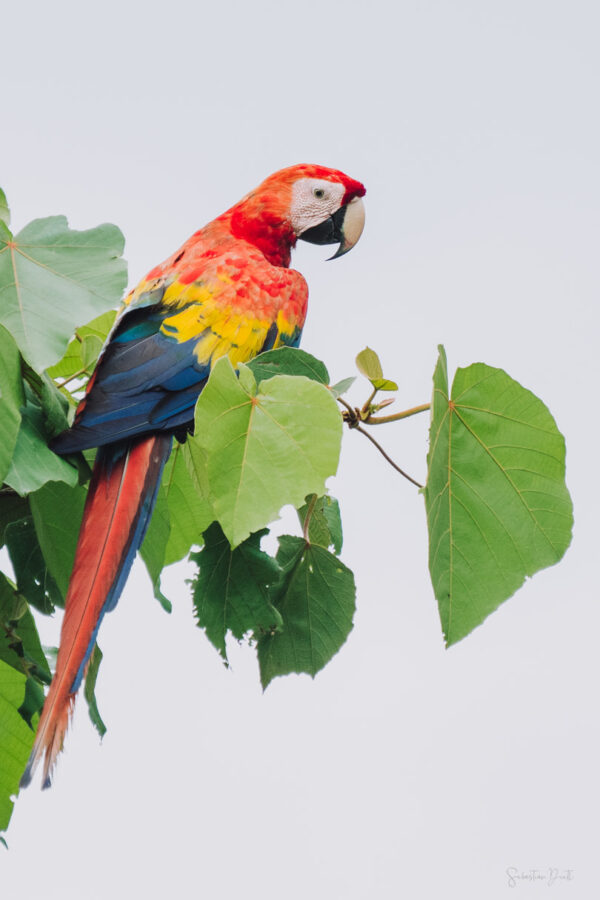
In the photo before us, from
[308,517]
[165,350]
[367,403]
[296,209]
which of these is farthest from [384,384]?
[296,209]

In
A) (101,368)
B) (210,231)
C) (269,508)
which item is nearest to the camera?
(269,508)

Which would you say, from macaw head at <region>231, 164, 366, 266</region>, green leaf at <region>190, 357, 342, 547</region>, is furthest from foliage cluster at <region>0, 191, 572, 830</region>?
macaw head at <region>231, 164, 366, 266</region>

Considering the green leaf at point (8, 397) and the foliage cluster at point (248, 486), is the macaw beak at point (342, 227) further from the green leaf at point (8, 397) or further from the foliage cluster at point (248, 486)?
the green leaf at point (8, 397)

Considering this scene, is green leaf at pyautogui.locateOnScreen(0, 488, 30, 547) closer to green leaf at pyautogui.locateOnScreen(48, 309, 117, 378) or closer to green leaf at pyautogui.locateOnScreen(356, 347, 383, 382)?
green leaf at pyautogui.locateOnScreen(48, 309, 117, 378)

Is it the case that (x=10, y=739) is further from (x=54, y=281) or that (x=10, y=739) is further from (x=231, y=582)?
(x=54, y=281)

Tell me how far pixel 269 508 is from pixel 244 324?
37cm

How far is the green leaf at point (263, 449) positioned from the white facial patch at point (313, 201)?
2.09 ft

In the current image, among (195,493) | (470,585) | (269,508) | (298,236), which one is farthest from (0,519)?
(298,236)

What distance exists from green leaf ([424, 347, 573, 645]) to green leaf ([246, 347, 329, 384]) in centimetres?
12

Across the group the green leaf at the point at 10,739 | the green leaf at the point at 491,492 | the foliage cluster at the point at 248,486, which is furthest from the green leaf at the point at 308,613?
the green leaf at the point at 10,739

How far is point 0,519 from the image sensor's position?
0.92m

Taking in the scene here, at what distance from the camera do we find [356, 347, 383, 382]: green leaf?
34.4 inches

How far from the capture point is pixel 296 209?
1.33 m

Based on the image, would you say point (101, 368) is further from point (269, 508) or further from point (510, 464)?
point (510, 464)
